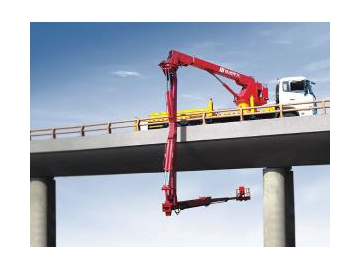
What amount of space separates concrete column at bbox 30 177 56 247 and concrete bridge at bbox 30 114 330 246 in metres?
2.50

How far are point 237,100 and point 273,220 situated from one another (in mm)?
8328

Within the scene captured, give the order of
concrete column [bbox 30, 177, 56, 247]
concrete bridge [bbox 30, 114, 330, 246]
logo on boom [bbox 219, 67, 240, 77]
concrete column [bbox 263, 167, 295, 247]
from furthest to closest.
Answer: concrete column [bbox 30, 177, 56, 247]
logo on boom [bbox 219, 67, 240, 77]
concrete column [bbox 263, 167, 295, 247]
concrete bridge [bbox 30, 114, 330, 246]

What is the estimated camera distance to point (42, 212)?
3569cm

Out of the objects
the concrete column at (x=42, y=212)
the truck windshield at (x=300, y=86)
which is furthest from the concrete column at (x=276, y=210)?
the concrete column at (x=42, y=212)

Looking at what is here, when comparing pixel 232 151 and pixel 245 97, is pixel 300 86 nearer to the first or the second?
pixel 245 97

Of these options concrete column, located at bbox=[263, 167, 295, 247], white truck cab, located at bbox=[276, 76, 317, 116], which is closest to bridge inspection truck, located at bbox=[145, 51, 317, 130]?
white truck cab, located at bbox=[276, 76, 317, 116]

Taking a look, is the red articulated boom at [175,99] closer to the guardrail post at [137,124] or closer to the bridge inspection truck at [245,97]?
the bridge inspection truck at [245,97]

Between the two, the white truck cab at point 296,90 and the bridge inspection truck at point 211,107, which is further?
the white truck cab at point 296,90

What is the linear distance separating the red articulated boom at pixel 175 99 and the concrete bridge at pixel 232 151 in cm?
117

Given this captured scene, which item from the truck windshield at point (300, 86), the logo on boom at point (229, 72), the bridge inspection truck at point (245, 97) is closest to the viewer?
the bridge inspection truck at point (245, 97)

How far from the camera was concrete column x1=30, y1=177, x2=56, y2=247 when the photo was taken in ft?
116

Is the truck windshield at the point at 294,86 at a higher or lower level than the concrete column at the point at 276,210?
higher

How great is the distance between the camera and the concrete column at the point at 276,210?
2828 cm

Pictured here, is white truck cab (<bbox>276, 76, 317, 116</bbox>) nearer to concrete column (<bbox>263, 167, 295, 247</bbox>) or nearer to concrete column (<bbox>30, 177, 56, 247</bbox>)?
concrete column (<bbox>263, 167, 295, 247</bbox>)
